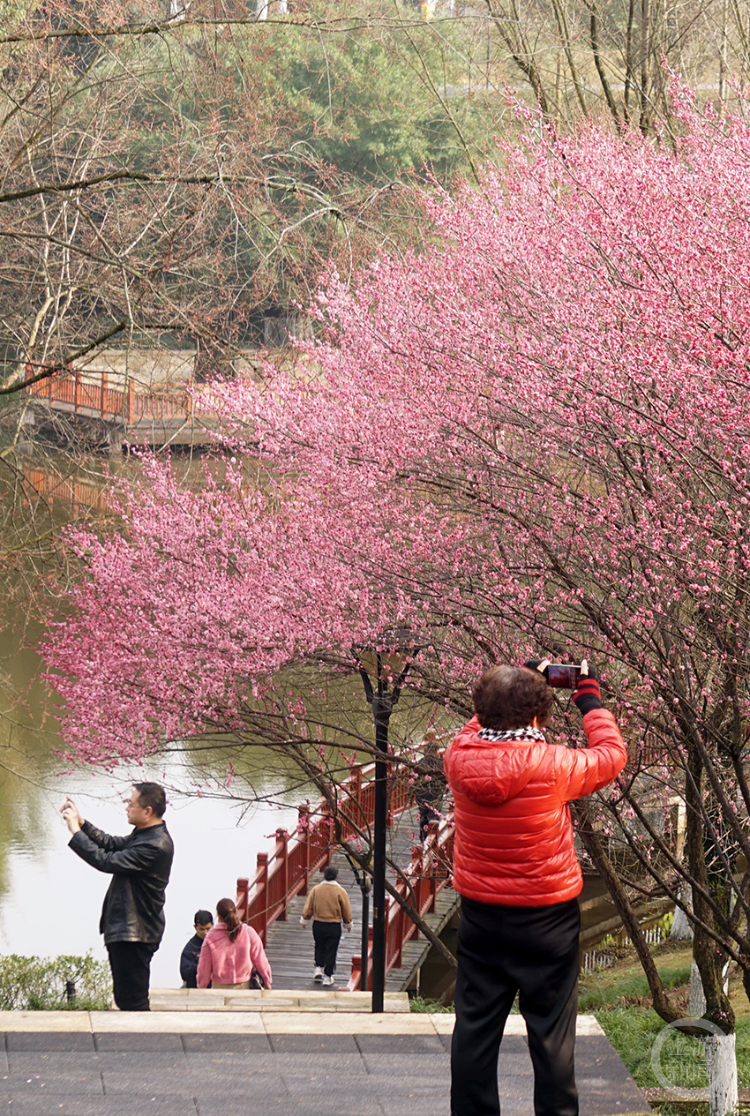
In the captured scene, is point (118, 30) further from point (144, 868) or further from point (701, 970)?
point (701, 970)

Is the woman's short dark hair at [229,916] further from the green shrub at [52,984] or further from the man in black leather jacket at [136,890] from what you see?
the man in black leather jacket at [136,890]

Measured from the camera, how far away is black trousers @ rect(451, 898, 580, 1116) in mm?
3227

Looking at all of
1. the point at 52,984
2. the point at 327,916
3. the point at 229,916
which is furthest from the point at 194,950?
the point at 229,916

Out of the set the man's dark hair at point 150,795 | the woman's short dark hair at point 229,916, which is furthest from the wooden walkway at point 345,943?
the man's dark hair at point 150,795

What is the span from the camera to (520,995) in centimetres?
331

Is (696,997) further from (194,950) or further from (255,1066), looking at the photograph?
(255,1066)

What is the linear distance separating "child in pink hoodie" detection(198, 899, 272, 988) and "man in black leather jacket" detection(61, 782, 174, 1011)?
255 centimetres

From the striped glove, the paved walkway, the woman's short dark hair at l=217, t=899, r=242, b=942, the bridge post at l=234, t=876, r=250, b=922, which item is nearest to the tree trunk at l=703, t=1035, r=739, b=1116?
the paved walkway

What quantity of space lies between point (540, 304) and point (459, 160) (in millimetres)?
17219

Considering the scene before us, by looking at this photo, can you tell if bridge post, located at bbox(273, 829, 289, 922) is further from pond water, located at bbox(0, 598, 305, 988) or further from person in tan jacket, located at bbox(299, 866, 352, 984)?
person in tan jacket, located at bbox(299, 866, 352, 984)

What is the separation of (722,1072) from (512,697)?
4.07 m

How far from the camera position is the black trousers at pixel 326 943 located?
11086 millimetres

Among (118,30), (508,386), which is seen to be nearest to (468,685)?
(508,386)

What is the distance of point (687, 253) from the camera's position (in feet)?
17.4
